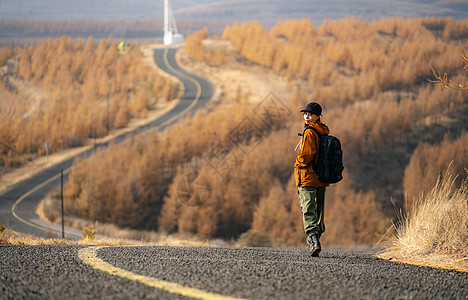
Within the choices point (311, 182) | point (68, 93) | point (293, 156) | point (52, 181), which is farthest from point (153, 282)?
point (68, 93)

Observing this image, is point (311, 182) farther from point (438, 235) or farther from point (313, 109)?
point (438, 235)

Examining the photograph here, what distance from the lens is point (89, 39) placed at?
72625mm

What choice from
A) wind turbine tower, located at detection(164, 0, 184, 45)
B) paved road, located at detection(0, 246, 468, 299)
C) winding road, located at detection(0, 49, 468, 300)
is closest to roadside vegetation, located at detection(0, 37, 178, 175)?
wind turbine tower, located at detection(164, 0, 184, 45)

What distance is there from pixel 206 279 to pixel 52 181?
137ft

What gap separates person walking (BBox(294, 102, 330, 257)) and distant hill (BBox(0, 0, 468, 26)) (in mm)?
74702

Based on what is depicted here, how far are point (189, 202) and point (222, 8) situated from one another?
2558 inches

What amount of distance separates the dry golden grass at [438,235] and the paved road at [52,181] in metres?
14.3

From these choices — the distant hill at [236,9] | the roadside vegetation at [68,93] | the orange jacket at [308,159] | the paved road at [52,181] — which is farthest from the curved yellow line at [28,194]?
the distant hill at [236,9]

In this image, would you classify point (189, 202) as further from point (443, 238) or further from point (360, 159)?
point (443, 238)

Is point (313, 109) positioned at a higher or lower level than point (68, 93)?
higher

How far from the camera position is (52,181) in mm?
42812

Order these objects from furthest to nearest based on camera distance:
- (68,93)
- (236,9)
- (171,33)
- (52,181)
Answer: (236,9), (171,33), (68,93), (52,181)

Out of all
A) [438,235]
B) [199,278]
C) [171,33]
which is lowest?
[438,235]

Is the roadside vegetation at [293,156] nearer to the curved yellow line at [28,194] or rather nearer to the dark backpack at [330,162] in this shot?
the curved yellow line at [28,194]
